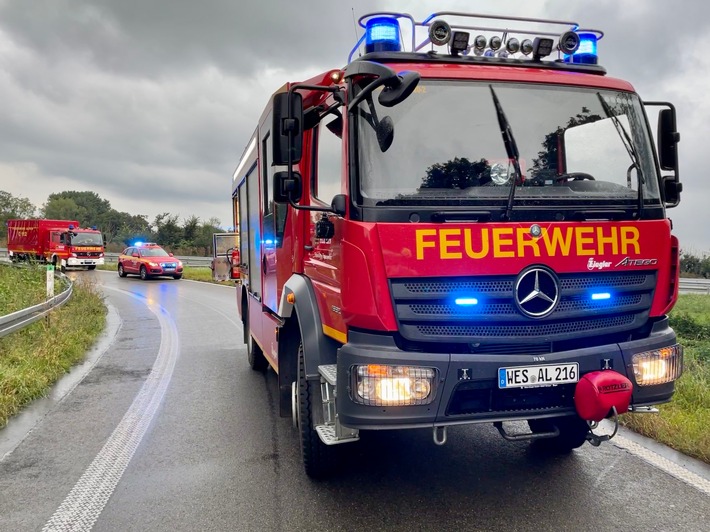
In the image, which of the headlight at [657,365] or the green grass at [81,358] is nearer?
the headlight at [657,365]

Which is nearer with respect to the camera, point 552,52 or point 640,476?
point 640,476

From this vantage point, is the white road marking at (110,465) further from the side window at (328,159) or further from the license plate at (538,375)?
the license plate at (538,375)

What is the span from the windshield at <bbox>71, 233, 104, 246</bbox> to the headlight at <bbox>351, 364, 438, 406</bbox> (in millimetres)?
33380

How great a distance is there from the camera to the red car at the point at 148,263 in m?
28.0

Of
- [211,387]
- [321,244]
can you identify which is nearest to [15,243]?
[211,387]

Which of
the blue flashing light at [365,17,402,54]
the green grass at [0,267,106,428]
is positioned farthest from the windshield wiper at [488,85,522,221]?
the green grass at [0,267,106,428]

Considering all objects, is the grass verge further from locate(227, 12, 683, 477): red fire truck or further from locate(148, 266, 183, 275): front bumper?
locate(148, 266, 183, 275): front bumper

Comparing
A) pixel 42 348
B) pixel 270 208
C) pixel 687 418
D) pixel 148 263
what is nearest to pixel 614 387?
pixel 687 418

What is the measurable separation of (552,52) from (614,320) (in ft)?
6.34

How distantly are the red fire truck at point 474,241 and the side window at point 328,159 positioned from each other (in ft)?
0.07

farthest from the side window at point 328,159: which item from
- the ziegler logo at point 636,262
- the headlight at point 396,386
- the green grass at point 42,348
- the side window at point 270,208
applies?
the green grass at point 42,348

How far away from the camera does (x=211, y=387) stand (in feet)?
22.7

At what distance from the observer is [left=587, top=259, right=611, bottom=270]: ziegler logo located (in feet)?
11.5

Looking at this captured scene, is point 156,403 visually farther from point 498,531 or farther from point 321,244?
point 498,531
